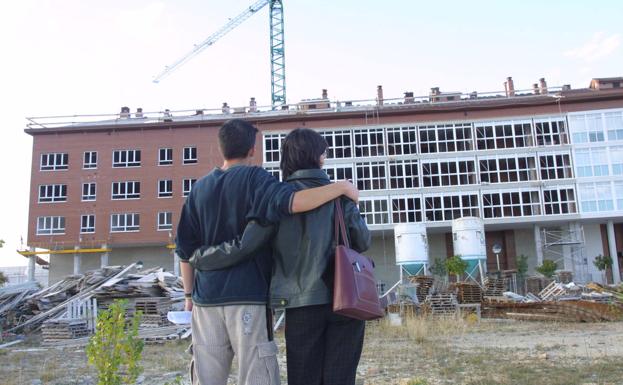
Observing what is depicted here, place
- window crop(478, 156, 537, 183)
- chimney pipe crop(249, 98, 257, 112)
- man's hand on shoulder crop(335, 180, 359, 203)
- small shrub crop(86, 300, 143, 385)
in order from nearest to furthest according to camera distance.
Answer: man's hand on shoulder crop(335, 180, 359, 203)
small shrub crop(86, 300, 143, 385)
window crop(478, 156, 537, 183)
chimney pipe crop(249, 98, 257, 112)

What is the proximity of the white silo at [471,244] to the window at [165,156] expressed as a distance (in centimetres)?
2375

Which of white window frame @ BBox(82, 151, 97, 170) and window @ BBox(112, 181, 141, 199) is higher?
white window frame @ BBox(82, 151, 97, 170)

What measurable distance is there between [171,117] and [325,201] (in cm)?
4852

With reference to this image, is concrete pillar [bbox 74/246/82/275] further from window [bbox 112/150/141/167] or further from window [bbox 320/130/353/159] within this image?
window [bbox 320/130/353/159]

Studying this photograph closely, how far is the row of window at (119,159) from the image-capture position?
4581cm

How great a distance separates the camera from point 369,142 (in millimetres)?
45344

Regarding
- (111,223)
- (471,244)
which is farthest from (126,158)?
(471,244)

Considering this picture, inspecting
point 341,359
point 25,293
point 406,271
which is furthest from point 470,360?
point 406,271

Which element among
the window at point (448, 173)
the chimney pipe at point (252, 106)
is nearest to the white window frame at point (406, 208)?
the window at point (448, 173)

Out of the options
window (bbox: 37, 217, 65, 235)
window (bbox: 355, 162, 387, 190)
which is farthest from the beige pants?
window (bbox: 37, 217, 65, 235)

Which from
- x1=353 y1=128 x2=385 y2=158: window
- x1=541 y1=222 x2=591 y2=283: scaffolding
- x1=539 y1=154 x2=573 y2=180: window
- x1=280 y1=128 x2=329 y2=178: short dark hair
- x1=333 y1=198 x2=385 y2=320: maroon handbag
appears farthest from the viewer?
x1=353 y1=128 x2=385 y2=158: window

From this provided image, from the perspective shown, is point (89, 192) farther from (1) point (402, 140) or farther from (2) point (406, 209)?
(1) point (402, 140)

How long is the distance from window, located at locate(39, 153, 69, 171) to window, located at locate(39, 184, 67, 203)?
4.99ft

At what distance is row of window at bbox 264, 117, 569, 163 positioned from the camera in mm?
43812
